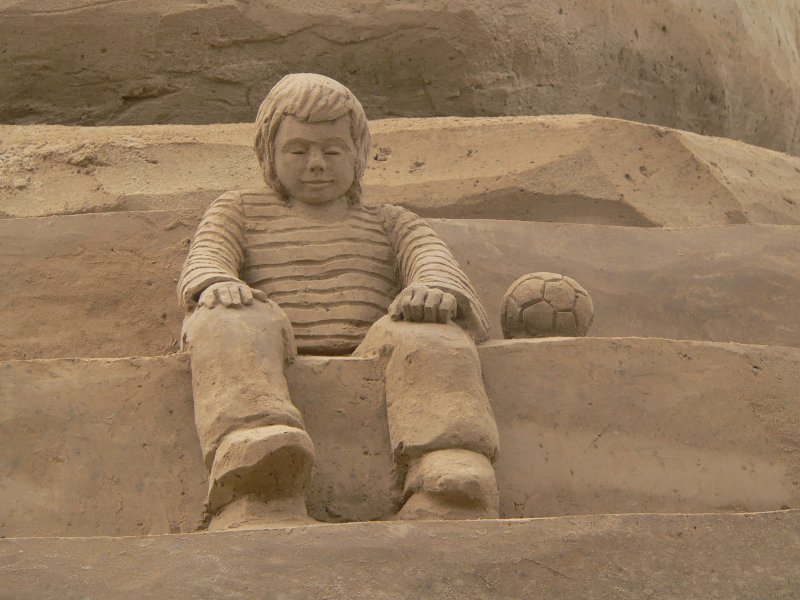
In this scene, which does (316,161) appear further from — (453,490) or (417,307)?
(453,490)

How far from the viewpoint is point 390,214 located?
6.18 meters

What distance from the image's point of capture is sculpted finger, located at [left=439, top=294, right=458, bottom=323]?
5301 mm

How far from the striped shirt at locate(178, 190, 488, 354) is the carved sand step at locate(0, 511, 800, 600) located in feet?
4.28

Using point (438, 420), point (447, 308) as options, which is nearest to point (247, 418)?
point (438, 420)

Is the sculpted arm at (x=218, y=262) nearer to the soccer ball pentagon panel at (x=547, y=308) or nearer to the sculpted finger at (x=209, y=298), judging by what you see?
the sculpted finger at (x=209, y=298)

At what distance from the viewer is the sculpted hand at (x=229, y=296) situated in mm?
5176

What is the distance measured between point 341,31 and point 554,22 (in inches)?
42.7

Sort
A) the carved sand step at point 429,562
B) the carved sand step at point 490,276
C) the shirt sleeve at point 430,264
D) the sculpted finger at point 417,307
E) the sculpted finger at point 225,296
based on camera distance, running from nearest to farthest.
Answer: the carved sand step at point 429,562 → the sculpted finger at point 225,296 → the sculpted finger at point 417,307 → the shirt sleeve at point 430,264 → the carved sand step at point 490,276

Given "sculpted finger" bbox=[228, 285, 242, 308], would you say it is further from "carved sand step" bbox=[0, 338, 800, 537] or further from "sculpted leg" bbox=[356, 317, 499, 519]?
"sculpted leg" bbox=[356, 317, 499, 519]

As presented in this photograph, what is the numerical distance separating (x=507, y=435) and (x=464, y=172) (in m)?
2.29

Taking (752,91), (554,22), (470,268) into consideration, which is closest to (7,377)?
(470,268)

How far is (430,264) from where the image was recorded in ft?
18.7

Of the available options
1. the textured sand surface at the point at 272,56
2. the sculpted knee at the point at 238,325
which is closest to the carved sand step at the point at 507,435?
the sculpted knee at the point at 238,325

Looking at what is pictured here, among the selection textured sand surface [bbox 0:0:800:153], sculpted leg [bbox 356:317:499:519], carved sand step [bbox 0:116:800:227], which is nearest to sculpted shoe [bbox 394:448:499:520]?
sculpted leg [bbox 356:317:499:519]
